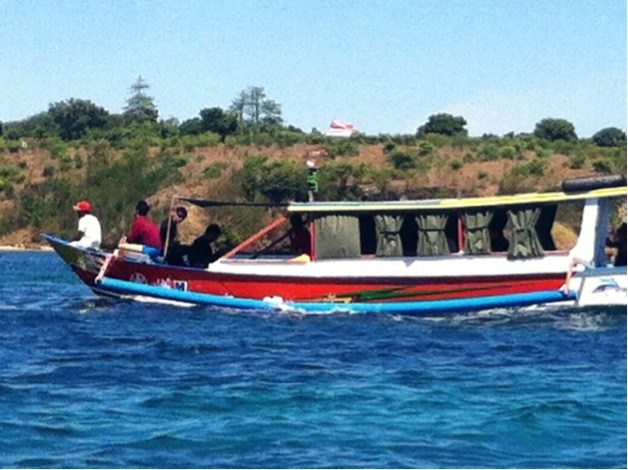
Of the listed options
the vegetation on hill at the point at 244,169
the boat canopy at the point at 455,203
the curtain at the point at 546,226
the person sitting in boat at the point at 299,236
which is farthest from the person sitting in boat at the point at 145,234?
the vegetation on hill at the point at 244,169

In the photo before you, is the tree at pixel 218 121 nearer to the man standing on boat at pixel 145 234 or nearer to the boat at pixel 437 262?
the man standing on boat at pixel 145 234

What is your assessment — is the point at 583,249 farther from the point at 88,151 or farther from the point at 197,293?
the point at 88,151

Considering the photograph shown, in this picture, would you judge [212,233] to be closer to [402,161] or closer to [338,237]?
[338,237]

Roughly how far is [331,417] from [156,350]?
18.6 feet

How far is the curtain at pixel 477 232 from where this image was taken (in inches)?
939

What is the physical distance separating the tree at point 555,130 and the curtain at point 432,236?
271 feet

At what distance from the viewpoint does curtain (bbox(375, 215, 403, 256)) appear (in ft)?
78.9

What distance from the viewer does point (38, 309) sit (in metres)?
25.4

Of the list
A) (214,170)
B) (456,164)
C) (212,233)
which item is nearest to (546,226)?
(212,233)

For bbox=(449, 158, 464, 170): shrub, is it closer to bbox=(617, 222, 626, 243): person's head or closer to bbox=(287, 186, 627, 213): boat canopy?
bbox=(287, 186, 627, 213): boat canopy

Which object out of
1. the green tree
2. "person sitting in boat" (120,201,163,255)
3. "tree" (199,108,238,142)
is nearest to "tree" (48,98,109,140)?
the green tree

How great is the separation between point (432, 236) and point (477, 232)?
791mm

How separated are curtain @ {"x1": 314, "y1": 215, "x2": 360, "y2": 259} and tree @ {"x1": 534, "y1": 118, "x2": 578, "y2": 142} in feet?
271

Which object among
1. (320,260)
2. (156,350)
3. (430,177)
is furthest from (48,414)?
(430,177)
